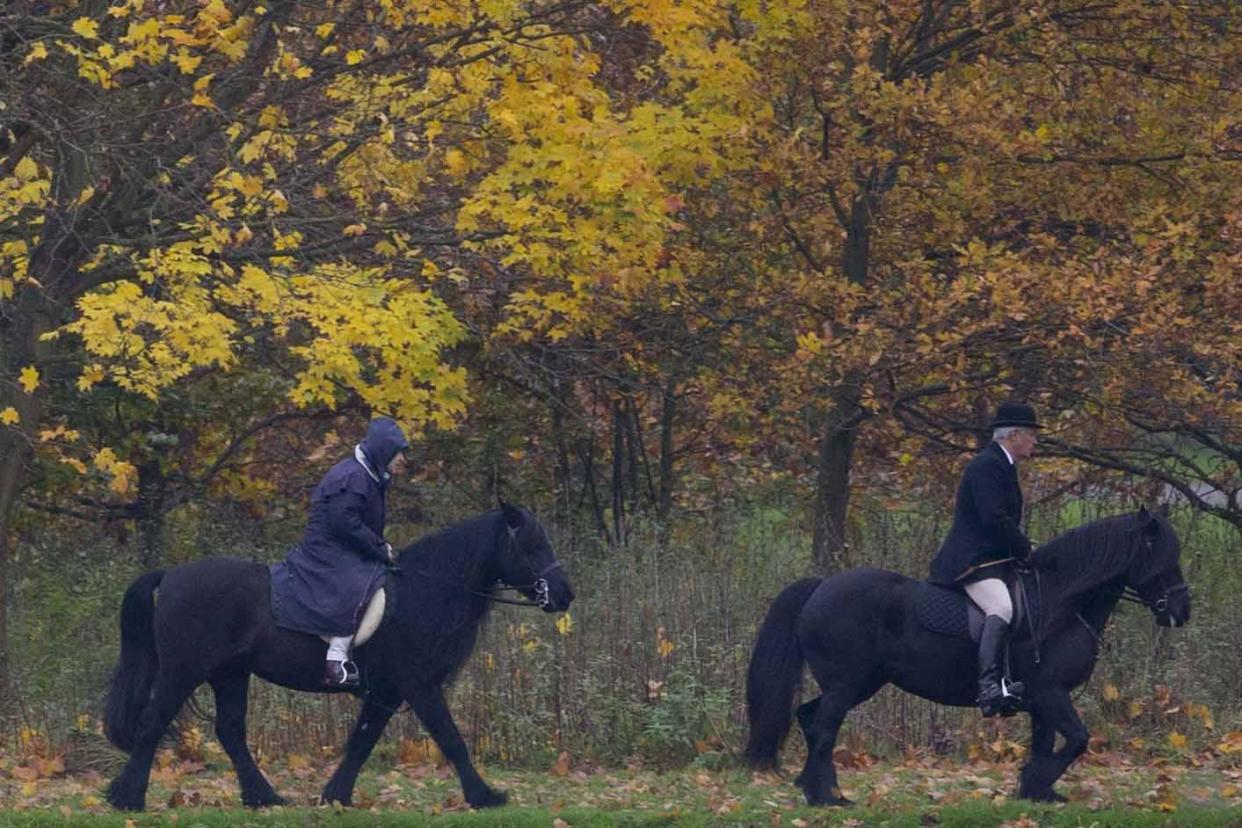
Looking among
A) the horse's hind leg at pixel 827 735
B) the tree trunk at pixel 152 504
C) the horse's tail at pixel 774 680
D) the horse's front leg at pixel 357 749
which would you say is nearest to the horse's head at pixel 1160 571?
the horse's hind leg at pixel 827 735

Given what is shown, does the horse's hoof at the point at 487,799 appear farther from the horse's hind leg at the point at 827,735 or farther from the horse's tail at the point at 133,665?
the horse's tail at the point at 133,665

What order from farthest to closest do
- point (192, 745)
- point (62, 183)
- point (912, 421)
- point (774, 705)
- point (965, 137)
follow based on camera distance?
point (912, 421)
point (965, 137)
point (62, 183)
point (192, 745)
point (774, 705)

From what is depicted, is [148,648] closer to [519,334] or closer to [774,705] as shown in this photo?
[774,705]

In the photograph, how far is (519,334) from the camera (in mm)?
16688

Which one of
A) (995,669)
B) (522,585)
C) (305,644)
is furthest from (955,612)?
(305,644)

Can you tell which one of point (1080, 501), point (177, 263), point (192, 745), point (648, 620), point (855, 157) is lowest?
point (192, 745)

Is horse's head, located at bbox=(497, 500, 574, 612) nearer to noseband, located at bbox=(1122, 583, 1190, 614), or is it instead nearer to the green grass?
the green grass

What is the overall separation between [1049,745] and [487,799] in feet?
10.3

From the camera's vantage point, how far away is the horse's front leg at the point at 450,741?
10477 mm

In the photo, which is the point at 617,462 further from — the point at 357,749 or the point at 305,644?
the point at 305,644

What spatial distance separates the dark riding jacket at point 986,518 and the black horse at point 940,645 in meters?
0.32

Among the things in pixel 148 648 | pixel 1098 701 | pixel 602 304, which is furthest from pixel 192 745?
pixel 1098 701

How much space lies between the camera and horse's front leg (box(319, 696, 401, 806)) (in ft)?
35.3

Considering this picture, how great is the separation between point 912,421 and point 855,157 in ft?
9.11
